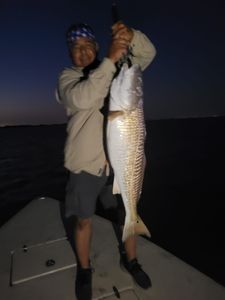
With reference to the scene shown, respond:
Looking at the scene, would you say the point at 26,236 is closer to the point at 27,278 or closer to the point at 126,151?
the point at 27,278

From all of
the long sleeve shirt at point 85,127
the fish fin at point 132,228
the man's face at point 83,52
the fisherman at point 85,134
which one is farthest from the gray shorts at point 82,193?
the man's face at point 83,52

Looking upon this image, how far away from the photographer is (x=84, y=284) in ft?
11.7

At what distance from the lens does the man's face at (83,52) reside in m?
3.30

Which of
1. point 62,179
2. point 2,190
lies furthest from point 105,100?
point 62,179

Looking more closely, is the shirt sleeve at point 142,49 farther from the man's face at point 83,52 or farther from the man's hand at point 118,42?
the man's face at point 83,52

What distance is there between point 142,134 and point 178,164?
21.2 meters

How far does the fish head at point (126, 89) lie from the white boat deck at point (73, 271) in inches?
92.4

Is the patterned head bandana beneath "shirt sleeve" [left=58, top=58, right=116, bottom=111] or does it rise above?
above

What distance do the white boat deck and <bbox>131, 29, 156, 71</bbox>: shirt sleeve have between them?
2.84m

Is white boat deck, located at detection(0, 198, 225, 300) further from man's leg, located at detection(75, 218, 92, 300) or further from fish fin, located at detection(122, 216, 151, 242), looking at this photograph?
fish fin, located at detection(122, 216, 151, 242)

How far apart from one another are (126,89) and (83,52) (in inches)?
32.8

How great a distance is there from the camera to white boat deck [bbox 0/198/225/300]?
351cm

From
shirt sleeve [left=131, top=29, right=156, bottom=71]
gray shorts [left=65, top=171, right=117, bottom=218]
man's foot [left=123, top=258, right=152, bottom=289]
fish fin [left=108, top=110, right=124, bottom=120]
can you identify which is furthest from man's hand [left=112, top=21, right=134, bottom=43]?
man's foot [left=123, top=258, right=152, bottom=289]

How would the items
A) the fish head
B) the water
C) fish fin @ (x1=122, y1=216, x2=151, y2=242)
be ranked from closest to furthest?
the fish head, fish fin @ (x1=122, y1=216, x2=151, y2=242), the water
